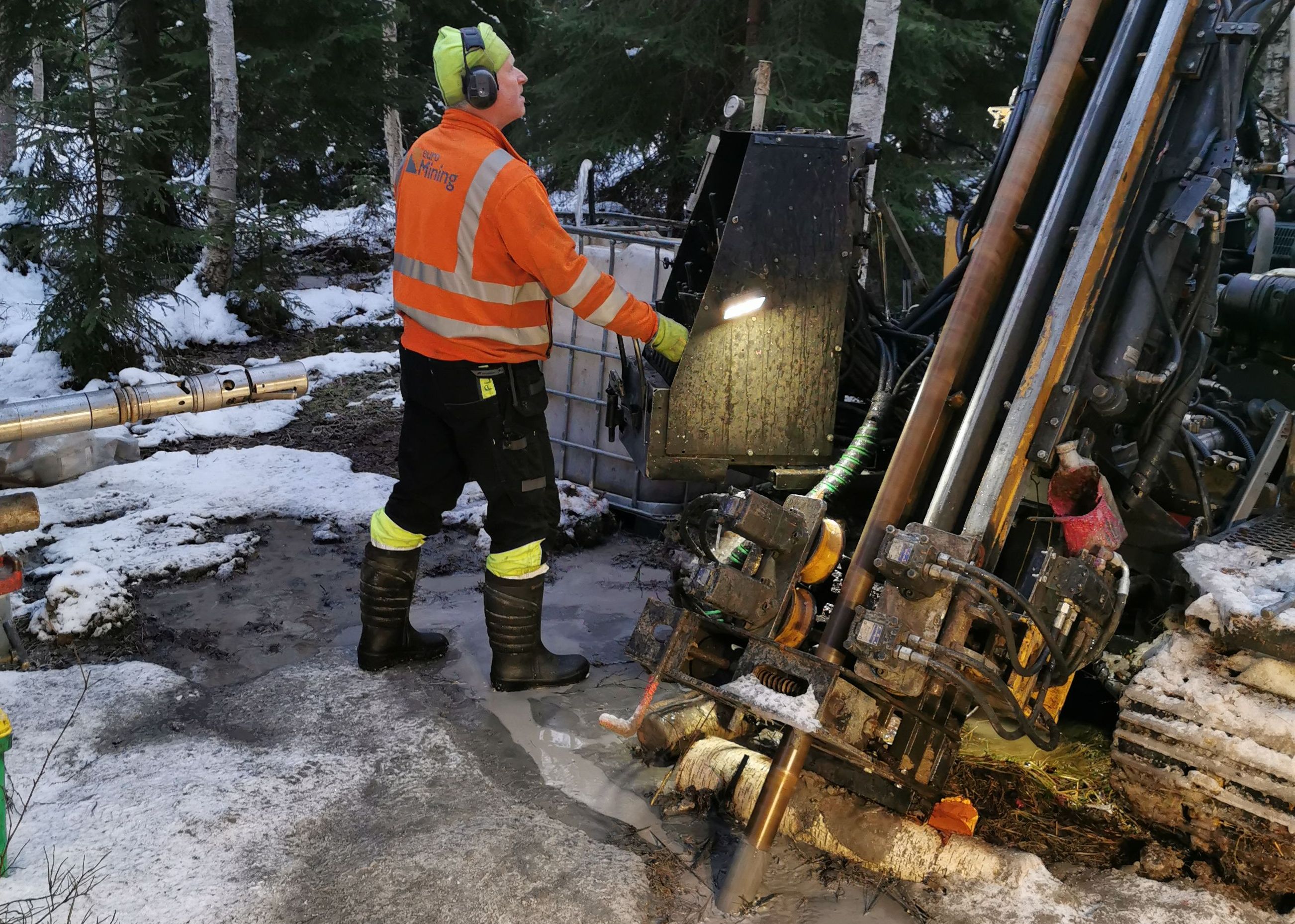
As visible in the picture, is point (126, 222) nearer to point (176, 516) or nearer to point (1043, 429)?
point (176, 516)

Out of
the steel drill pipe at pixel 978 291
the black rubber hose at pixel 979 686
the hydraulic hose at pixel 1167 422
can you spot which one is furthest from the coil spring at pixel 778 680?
the hydraulic hose at pixel 1167 422

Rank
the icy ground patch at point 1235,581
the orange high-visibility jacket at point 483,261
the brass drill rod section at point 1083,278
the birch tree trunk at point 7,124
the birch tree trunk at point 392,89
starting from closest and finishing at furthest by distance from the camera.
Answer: the icy ground patch at point 1235,581
the brass drill rod section at point 1083,278
the orange high-visibility jacket at point 483,261
the birch tree trunk at point 7,124
the birch tree trunk at point 392,89

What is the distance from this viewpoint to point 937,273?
10.5 m

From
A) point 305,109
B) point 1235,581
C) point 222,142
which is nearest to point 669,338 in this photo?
point 1235,581

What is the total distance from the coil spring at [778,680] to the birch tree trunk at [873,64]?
16.7 feet

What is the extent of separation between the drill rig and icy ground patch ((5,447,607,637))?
6.51 ft

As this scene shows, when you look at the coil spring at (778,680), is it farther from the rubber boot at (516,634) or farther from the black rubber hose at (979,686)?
the rubber boot at (516,634)

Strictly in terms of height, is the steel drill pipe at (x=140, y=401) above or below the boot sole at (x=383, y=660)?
above

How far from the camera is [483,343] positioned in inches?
144

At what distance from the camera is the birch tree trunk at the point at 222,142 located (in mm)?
9188

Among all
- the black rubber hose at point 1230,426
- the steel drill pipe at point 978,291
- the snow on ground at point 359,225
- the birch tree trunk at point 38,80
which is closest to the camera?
the steel drill pipe at point 978,291

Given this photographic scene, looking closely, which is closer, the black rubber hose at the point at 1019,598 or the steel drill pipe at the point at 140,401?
the black rubber hose at the point at 1019,598

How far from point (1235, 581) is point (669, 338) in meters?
1.86

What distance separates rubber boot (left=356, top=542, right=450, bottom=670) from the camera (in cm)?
395
